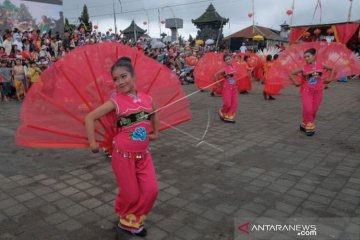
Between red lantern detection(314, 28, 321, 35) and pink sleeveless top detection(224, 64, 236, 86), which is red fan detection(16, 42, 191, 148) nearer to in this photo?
pink sleeveless top detection(224, 64, 236, 86)

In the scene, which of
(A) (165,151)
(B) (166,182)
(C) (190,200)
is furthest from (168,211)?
(A) (165,151)

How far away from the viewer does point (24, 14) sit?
1930 centimetres

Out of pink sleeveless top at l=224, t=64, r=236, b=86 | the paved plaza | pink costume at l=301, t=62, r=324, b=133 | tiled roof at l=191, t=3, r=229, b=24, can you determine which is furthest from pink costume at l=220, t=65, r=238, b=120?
tiled roof at l=191, t=3, r=229, b=24

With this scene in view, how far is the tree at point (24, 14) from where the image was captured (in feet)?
62.5

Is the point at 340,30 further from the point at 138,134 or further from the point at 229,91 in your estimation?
the point at 138,134

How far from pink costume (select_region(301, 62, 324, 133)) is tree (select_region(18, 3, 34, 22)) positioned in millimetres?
17696

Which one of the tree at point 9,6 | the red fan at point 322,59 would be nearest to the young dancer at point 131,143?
the red fan at point 322,59

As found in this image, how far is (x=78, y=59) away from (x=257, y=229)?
255 cm

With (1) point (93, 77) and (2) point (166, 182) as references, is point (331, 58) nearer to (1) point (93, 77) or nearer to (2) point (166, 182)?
(2) point (166, 182)

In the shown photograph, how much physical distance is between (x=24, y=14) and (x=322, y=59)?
17667 mm

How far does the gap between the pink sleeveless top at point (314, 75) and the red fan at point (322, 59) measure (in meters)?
0.88

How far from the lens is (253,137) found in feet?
22.8

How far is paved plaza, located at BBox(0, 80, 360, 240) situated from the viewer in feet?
11.2

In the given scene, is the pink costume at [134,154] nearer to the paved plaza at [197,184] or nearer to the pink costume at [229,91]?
the paved plaza at [197,184]
